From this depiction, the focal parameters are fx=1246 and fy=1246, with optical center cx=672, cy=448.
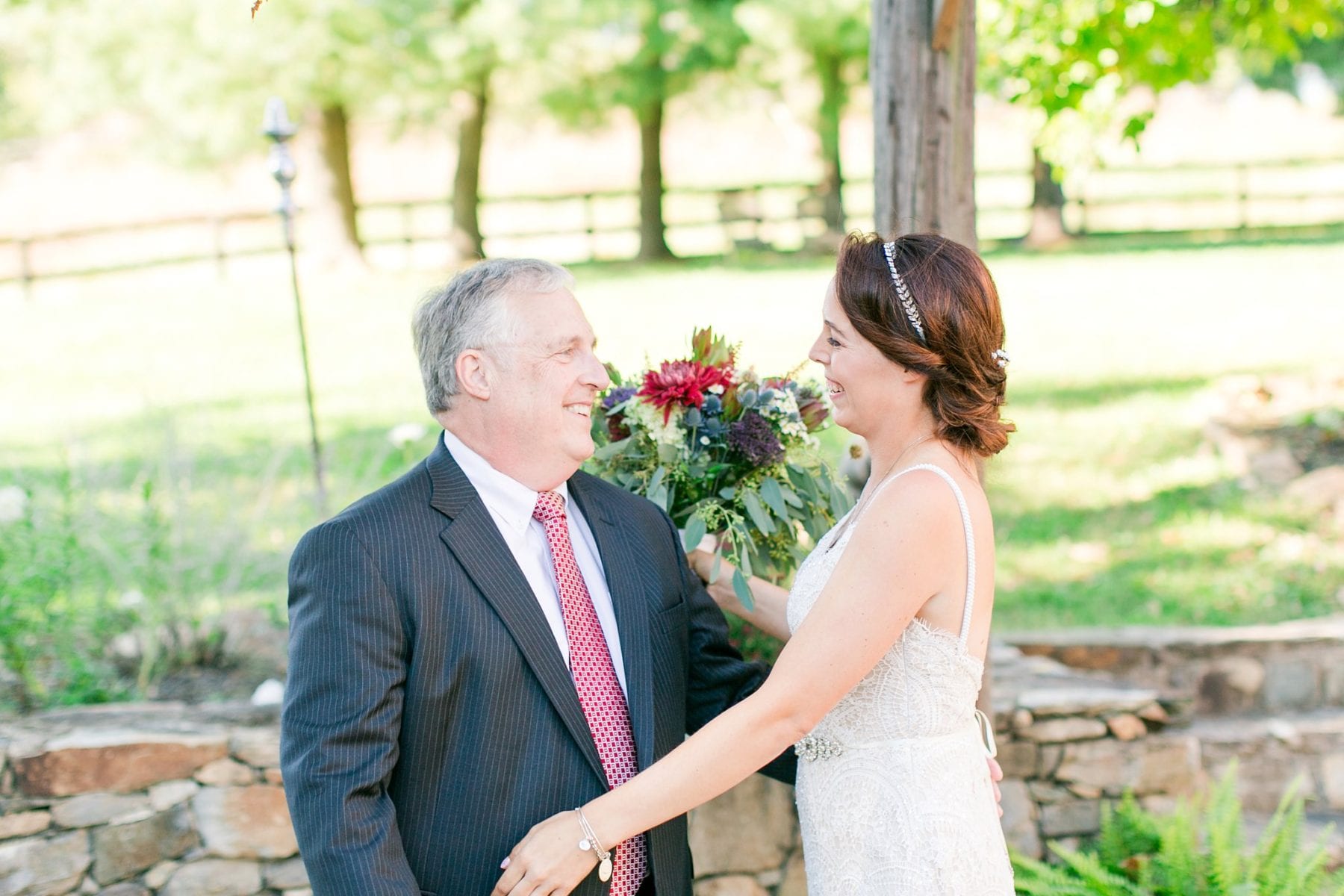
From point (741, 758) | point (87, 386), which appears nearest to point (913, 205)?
point (741, 758)

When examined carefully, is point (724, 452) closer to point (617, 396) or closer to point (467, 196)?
point (617, 396)

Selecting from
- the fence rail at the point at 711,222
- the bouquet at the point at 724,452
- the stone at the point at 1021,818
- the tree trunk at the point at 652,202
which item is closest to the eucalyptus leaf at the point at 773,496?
the bouquet at the point at 724,452

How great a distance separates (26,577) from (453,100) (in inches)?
686

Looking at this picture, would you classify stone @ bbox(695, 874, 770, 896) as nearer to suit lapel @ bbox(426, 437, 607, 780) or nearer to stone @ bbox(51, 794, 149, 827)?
suit lapel @ bbox(426, 437, 607, 780)

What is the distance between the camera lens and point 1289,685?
529 centimetres

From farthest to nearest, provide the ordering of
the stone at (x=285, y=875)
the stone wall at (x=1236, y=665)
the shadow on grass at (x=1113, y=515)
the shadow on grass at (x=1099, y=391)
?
the shadow on grass at (x=1099, y=391) < the shadow on grass at (x=1113, y=515) < the stone wall at (x=1236, y=665) < the stone at (x=285, y=875)

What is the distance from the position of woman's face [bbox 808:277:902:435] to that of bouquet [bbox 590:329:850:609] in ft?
1.72

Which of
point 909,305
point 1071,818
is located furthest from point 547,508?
point 1071,818

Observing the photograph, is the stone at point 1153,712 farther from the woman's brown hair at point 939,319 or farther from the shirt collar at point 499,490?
the shirt collar at point 499,490

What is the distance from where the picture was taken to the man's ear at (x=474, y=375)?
Result: 246 centimetres

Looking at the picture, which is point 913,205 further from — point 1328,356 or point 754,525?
point 1328,356

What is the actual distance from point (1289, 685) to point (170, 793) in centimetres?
442

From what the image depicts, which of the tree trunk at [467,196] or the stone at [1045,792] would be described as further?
the tree trunk at [467,196]

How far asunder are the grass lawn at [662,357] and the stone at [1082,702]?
60.4 inches
